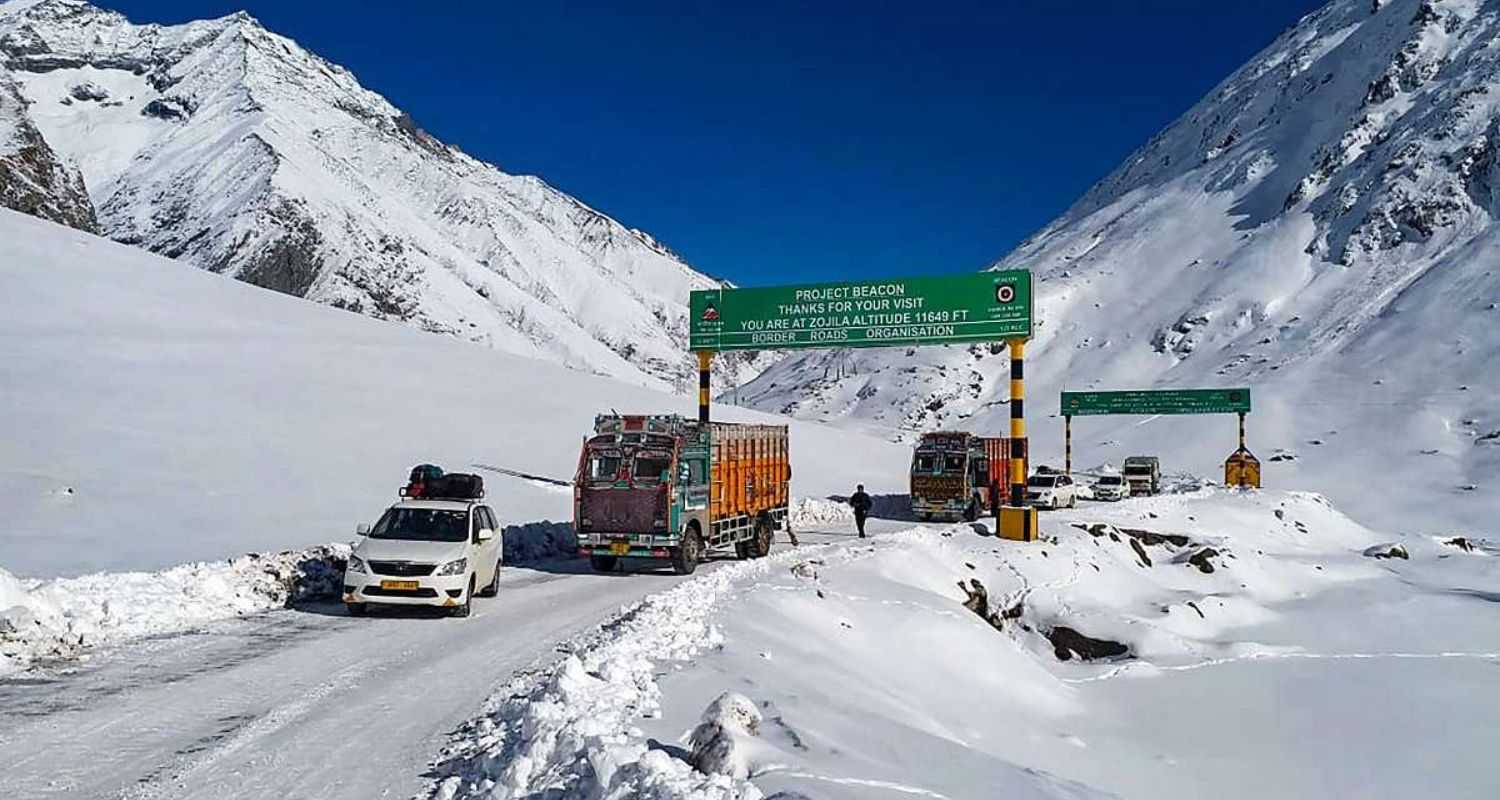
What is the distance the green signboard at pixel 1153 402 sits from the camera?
6462 cm

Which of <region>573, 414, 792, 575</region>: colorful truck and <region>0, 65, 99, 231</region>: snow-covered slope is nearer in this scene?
<region>573, 414, 792, 575</region>: colorful truck

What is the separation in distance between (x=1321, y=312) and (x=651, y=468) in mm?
129645

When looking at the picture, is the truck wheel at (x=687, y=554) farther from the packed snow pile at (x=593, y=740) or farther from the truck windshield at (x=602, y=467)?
the packed snow pile at (x=593, y=740)

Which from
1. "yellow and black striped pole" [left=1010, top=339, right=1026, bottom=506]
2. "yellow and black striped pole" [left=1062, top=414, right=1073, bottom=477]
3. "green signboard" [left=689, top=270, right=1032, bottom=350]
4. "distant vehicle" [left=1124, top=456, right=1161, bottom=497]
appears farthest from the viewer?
"yellow and black striped pole" [left=1062, top=414, right=1073, bottom=477]

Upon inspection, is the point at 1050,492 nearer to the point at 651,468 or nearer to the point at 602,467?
the point at 651,468

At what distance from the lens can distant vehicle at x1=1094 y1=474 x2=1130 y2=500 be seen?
61.6 m

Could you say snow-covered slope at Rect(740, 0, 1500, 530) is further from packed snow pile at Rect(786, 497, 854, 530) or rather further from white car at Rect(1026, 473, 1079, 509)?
packed snow pile at Rect(786, 497, 854, 530)

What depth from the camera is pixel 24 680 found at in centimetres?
1179

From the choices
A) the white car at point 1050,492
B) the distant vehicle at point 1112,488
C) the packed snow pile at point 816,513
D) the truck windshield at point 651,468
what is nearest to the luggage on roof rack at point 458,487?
the truck windshield at point 651,468

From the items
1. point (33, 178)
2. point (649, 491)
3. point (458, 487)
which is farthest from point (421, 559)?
point (33, 178)

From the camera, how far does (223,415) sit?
40000 mm

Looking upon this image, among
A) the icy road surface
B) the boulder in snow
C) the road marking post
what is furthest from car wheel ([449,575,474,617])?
the road marking post

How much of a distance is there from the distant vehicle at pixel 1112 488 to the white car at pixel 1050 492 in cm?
816

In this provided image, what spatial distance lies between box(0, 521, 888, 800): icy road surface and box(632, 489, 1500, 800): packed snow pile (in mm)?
2379
